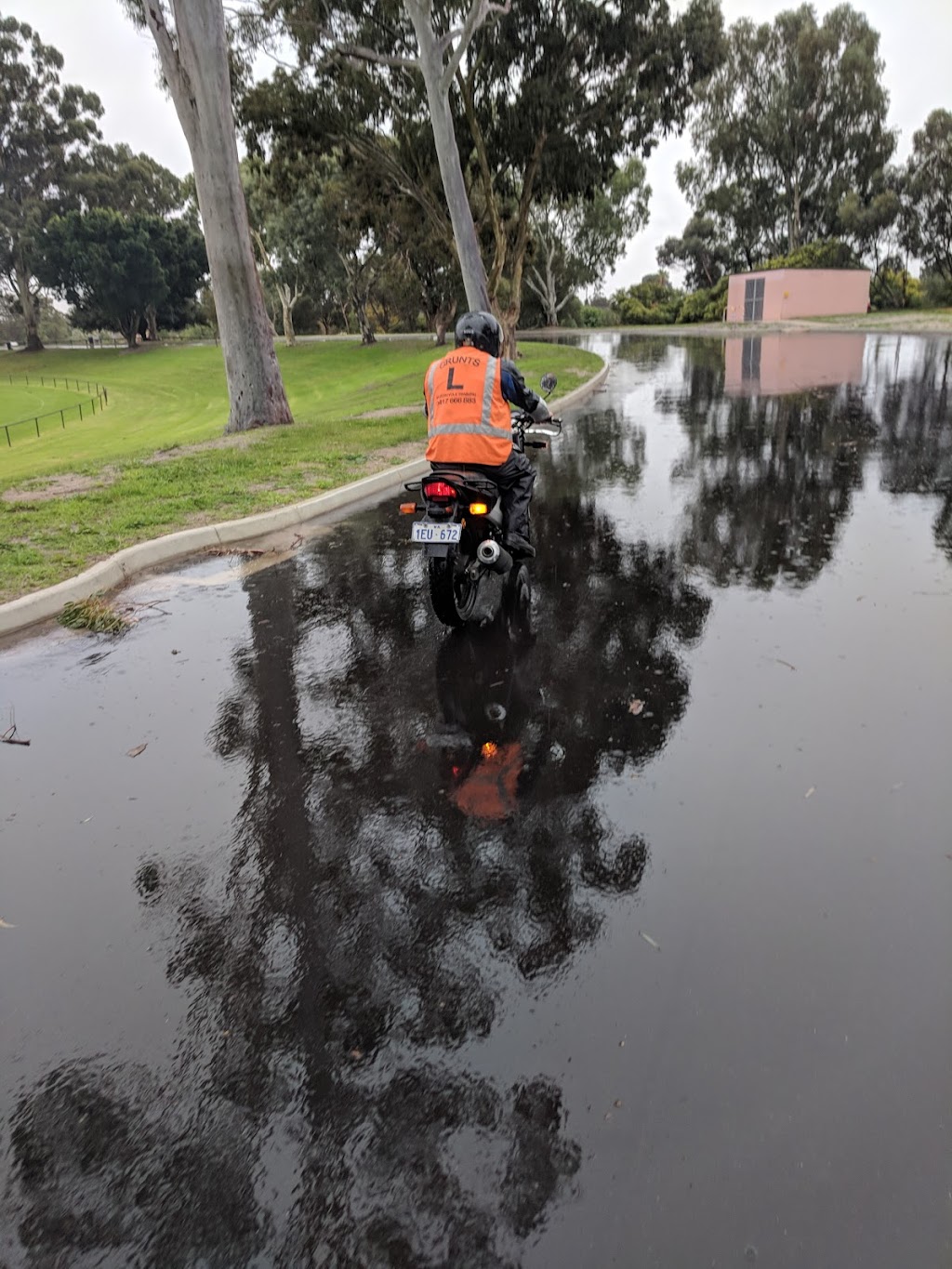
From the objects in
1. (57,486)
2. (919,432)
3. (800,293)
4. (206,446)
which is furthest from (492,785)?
(800,293)

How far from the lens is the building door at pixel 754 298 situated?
5194 centimetres

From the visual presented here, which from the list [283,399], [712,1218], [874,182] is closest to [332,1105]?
[712,1218]

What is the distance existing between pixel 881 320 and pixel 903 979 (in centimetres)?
5060

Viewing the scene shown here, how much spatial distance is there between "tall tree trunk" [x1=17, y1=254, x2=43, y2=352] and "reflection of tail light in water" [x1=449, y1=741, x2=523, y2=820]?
80.3 metres

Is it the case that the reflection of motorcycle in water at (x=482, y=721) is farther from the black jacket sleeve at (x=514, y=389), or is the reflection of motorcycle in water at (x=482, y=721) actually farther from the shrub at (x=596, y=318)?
the shrub at (x=596, y=318)

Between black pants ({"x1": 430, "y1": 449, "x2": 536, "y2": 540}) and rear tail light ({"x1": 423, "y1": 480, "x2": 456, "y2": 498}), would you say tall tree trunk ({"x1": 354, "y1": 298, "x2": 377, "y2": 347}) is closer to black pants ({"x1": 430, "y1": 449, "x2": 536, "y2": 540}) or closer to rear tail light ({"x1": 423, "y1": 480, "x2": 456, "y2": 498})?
black pants ({"x1": 430, "y1": 449, "x2": 536, "y2": 540})

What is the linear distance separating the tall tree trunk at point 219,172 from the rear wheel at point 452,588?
12163 mm

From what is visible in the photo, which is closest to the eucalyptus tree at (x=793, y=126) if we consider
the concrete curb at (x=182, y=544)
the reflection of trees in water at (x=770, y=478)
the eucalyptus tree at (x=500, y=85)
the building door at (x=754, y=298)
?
the building door at (x=754, y=298)

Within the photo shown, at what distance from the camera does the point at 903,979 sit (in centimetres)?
289

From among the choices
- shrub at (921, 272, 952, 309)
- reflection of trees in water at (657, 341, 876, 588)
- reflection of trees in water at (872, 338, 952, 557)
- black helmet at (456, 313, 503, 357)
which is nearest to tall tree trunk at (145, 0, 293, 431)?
reflection of trees in water at (657, 341, 876, 588)

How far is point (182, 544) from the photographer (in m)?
8.70

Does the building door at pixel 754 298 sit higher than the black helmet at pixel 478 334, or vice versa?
the building door at pixel 754 298

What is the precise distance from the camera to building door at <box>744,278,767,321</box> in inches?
2045

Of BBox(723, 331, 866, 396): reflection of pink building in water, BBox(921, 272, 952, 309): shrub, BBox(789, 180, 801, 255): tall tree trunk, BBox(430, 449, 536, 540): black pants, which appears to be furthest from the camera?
BBox(789, 180, 801, 255): tall tree trunk
